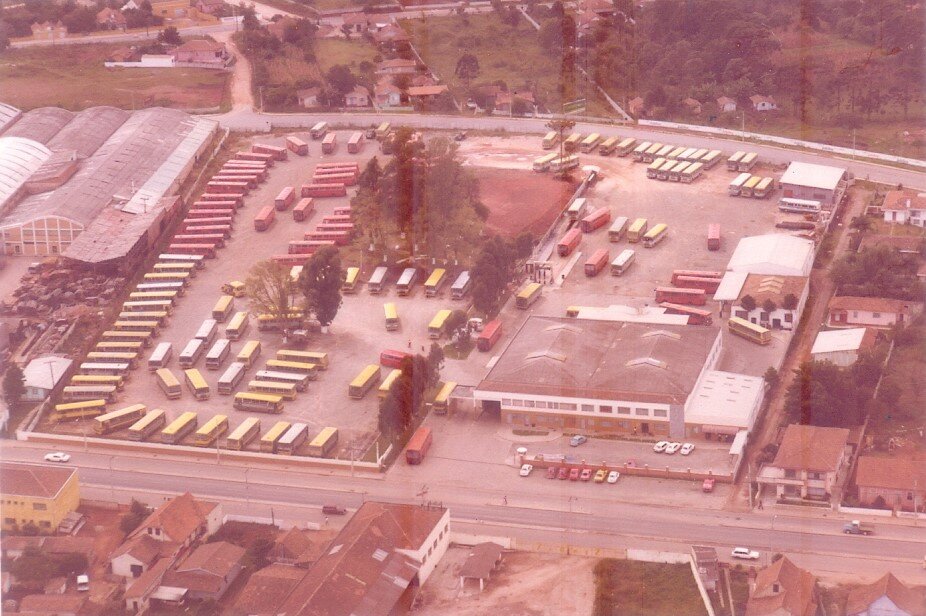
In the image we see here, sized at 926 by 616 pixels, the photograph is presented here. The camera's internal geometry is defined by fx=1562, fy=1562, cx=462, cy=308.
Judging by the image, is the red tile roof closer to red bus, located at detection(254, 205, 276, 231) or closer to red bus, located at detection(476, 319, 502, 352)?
red bus, located at detection(476, 319, 502, 352)

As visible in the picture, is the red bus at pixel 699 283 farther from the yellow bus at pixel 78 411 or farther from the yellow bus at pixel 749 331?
the yellow bus at pixel 78 411

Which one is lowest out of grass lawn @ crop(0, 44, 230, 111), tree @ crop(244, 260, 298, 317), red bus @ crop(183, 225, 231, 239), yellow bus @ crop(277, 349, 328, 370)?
grass lawn @ crop(0, 44, 230, 111)

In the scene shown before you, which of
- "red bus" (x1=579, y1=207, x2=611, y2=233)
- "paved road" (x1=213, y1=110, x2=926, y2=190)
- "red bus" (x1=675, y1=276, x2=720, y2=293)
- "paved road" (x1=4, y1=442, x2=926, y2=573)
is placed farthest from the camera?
"paved road" (x1=213, y1=110, x2=926, y2=190)

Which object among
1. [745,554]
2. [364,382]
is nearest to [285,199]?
[364,382]

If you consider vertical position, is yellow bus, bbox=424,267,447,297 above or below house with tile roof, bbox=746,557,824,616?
below

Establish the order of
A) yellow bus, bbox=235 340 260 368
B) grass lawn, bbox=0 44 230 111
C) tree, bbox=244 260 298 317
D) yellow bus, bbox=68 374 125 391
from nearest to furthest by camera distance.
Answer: yellow bus, bbox=68 374 125 391
yellow bus, bbox=235 340 260 368
tree, bbox=244 260 298 317
grass lawn, bbox=0 44 230 111

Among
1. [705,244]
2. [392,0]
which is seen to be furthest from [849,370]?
[392,0]

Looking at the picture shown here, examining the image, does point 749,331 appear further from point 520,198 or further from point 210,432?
point 210,432

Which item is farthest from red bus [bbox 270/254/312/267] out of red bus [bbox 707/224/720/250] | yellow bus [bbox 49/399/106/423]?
red bus [bbox 707/224/720/250]

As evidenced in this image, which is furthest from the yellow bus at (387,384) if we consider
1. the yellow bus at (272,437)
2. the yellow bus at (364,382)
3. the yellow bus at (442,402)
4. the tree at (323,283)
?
the tree at (323,283)
